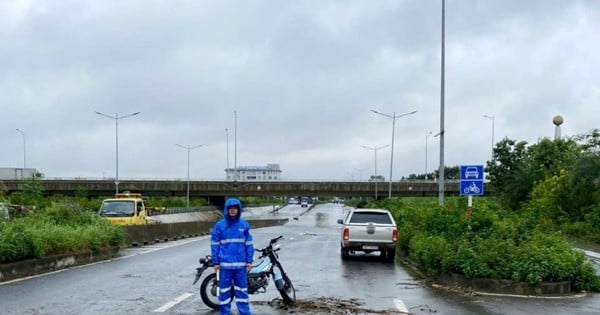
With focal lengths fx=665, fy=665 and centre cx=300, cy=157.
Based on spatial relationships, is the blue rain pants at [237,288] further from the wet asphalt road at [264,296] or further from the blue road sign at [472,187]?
the blue road sign at [472,187]

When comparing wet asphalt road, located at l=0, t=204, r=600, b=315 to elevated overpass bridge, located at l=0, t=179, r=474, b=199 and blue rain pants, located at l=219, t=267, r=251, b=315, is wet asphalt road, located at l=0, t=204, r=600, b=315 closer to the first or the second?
blue rain pants, located at l=219, t=267, r=251, b=315

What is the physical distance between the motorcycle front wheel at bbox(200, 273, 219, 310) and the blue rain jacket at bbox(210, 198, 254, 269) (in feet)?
5.67

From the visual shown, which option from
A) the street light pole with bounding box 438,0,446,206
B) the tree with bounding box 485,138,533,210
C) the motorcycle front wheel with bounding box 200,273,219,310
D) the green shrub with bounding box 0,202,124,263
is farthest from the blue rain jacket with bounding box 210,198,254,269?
the tree with bounding box 485,138,533,210

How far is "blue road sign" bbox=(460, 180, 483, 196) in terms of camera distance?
19406 millimetres

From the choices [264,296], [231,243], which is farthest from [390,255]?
[231,243]

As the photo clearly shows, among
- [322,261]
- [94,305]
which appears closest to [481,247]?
[322,261]

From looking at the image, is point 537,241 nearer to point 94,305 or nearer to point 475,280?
point 475,280

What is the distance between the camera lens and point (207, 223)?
46.6m

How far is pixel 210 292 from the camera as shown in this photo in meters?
10.9

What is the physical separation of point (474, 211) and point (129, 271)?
911cm

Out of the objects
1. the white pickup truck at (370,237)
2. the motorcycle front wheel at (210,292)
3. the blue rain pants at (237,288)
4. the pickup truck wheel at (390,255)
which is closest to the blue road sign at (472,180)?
the white pickup truck at (370,237)

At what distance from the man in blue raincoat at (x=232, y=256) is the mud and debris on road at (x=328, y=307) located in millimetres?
1702

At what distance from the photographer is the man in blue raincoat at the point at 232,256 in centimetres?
907

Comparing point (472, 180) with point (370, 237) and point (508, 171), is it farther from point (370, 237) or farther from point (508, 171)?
point (508, 171)
